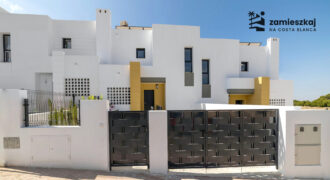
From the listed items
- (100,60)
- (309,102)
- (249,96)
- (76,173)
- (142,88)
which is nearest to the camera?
(76,173)

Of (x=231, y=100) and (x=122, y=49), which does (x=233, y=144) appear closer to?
(x=231, y=100)

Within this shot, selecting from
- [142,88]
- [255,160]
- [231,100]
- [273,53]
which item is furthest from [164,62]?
[273,53]

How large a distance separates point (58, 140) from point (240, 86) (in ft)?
40.6

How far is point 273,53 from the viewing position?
1273 centimetres

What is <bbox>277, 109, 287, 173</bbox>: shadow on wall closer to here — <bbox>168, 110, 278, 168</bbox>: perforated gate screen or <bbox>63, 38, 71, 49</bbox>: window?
<bbox>168, 110, 278, 168</bbox>: perforated gate screen

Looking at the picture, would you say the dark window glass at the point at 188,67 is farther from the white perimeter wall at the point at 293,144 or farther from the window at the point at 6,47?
the window at the point at 6,47

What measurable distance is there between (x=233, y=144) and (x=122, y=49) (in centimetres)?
1061

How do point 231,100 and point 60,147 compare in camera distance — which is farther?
point 231,100

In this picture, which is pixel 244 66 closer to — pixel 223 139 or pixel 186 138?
pixel 223 139

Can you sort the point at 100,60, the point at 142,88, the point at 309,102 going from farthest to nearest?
the point at 309,102
the point at 142,88
the point at 100,60

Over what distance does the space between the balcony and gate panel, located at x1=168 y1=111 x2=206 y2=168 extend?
8.72 metres

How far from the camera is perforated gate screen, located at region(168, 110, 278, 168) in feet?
12.9

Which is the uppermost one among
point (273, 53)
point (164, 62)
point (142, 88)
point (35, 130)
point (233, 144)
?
point (273, 53)

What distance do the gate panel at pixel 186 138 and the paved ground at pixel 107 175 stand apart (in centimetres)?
31
